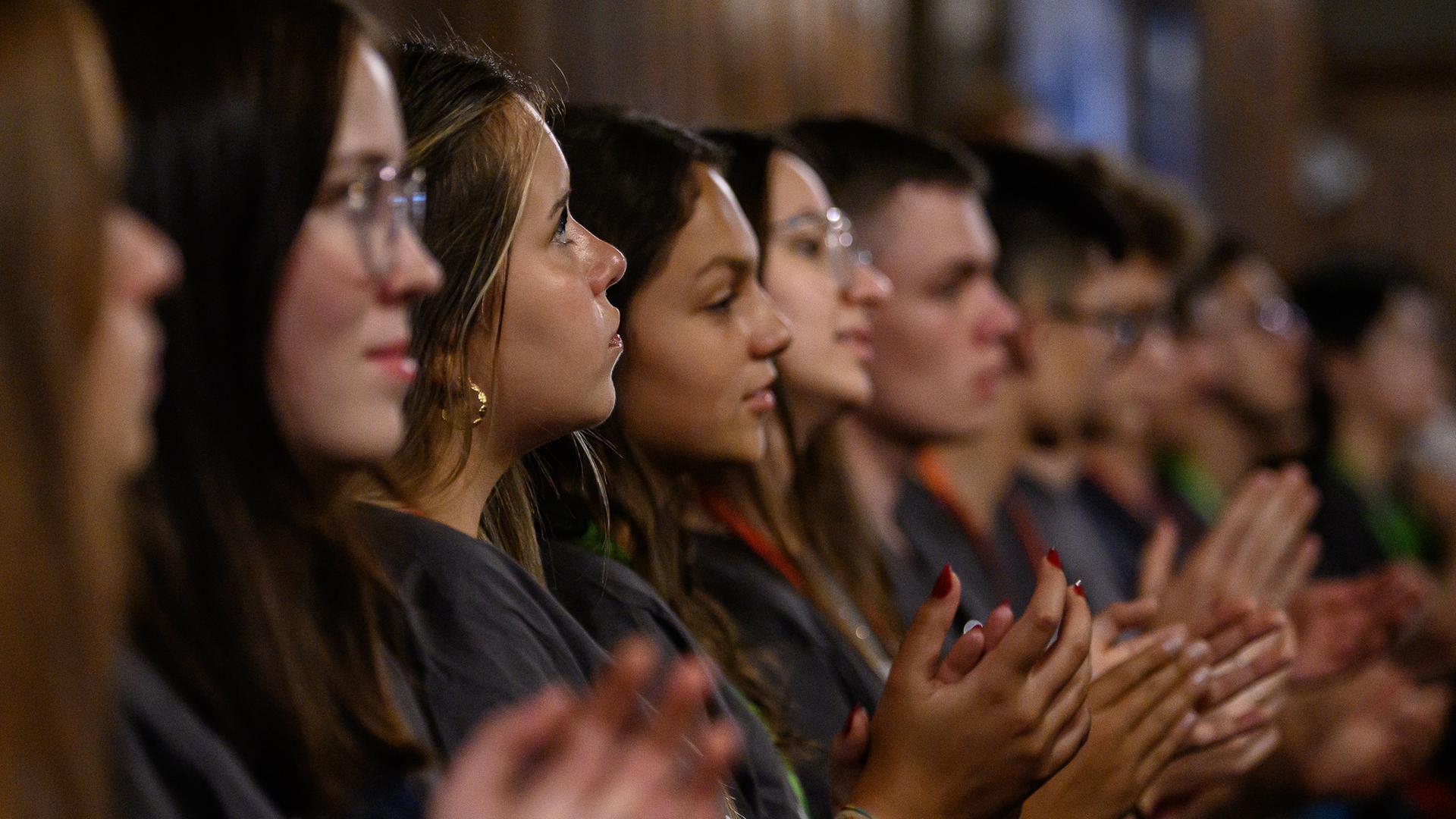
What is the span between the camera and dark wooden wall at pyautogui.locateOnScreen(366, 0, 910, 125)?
3131 mm

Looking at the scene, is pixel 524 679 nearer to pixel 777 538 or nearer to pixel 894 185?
pixel 777 538

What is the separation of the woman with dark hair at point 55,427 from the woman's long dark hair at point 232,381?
0.09 metres

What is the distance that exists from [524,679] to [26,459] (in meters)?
0.51

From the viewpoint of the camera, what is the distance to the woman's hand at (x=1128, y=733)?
1.76 m

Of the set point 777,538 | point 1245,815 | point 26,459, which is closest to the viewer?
point 26,459

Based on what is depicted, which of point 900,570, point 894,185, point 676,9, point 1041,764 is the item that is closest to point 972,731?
point 1041,764

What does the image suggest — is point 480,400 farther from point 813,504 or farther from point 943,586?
point 813,504

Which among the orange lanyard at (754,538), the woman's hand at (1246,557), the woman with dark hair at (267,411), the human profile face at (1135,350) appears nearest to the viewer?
the woman with dark hair at (267,411)

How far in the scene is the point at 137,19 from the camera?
100 cm

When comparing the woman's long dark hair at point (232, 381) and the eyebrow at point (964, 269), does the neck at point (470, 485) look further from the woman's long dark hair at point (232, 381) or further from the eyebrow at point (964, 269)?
the eyebrow at point (964, 269)

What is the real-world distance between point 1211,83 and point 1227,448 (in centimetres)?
449

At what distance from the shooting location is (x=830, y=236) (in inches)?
84.3

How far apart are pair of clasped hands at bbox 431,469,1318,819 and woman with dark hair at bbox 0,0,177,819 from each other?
0.21m

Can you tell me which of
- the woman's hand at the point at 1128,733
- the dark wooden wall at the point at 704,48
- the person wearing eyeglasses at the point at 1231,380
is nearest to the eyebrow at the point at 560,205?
the woman's hand at the point at 1128,733
